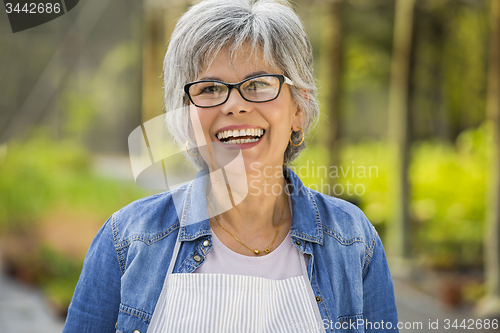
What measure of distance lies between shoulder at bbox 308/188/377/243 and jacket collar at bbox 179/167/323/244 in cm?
3

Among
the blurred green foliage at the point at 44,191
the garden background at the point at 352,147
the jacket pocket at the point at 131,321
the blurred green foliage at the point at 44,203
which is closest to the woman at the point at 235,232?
the jacket pocket at the point at 131,321

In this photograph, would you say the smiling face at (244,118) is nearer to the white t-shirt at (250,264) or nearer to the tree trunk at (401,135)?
the white t-shirt at (250,264)

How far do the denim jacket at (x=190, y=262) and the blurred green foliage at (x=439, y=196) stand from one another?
11.8 feet

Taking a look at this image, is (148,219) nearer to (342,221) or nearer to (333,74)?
(342,221)

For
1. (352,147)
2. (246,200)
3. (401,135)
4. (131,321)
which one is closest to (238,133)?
(246,200)

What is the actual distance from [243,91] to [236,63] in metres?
0.09

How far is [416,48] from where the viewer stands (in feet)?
17.5

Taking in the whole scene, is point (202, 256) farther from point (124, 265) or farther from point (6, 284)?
point (6, 284)

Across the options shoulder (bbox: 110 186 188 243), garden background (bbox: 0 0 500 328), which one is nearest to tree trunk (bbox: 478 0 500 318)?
garden background (bbox: 0 0 500 328)

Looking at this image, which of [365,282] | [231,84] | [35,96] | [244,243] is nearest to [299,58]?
[231,84]

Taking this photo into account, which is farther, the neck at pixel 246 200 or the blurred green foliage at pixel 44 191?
the blurred green foliage at pixel 44 191

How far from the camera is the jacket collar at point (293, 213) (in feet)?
4.62

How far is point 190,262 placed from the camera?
136 centimetres

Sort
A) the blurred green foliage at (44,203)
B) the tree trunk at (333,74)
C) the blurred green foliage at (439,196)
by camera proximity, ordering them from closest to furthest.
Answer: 1. the blurred green foliage at (44,203)
2. the tree trunk at (333,74)
3. the blurred green foliage at (439,196)
